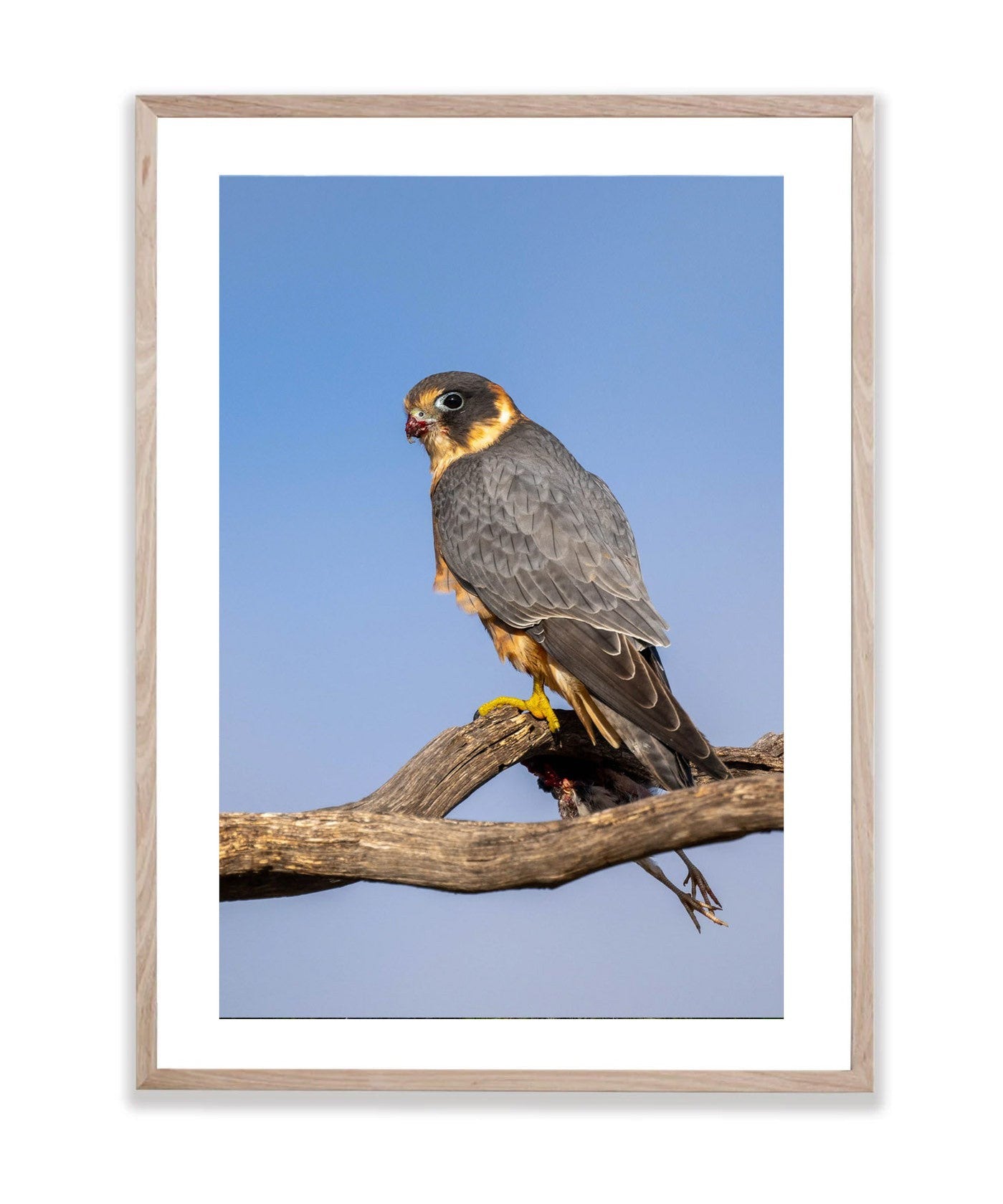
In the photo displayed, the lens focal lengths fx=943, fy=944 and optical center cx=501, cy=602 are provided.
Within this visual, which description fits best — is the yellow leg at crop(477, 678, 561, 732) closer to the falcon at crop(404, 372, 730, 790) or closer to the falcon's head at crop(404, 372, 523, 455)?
the falcon at crop(404, 372, 730, 790)

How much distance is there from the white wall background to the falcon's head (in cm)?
55

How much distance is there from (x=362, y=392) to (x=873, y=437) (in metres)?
1.00

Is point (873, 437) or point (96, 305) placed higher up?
point (96, 305)

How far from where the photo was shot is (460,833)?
5.93ft

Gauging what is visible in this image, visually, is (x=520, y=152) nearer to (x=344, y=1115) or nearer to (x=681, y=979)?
(x=681, y=979)

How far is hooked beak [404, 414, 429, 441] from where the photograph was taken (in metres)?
1.91

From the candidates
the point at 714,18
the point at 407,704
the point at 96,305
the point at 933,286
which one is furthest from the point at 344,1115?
the point at 714,18

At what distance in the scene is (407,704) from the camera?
1.88 meters

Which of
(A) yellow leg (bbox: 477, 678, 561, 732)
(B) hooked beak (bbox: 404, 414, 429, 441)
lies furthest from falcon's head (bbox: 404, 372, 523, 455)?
(A) yellow leg (bbox: 477, 678, 561, 732)

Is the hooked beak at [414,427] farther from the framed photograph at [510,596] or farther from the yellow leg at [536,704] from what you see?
the yellow leg at [536,704]

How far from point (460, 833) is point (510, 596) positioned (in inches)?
18.6

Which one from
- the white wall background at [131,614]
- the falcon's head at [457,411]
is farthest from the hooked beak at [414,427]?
the white wall background at [131,614]

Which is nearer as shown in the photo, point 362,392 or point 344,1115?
point 344,1115

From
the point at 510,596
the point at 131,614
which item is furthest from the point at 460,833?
the point at 131,614
